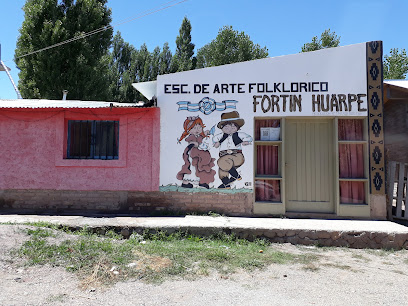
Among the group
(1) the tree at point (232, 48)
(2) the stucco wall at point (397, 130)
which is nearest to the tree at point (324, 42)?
(1) the tree at point (232, 48)

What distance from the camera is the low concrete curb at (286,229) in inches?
202

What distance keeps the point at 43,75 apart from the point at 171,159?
9.54 metres

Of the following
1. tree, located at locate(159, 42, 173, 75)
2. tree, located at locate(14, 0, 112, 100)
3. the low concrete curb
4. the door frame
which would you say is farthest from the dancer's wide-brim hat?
tree, located at locate(159, 42, 173, 75)

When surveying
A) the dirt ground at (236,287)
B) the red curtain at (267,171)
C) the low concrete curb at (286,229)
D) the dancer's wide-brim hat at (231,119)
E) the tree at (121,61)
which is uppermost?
the tree at (121,61)

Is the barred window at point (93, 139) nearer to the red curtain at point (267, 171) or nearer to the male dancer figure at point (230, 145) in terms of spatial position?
the male dancer figure at point (230, 145)

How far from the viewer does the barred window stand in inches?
267

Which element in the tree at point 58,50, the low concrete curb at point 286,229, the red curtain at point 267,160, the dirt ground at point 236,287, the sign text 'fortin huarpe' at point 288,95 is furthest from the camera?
the tree at point 58,50

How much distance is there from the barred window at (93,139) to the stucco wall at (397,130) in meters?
6.35

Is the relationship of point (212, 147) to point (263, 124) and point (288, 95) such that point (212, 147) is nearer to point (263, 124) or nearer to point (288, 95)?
point (263, 124)

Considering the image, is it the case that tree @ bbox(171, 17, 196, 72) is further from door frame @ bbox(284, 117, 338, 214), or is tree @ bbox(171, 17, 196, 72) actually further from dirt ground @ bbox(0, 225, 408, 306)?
dirt ground @ bbox(0, 225, 408, 306)

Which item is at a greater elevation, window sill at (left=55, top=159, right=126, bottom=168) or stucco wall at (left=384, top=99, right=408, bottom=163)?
stucco wall at (left=384, top=99, right=408, bottom=163)

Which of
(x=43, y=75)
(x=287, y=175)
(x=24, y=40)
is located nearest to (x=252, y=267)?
(x=287, y=175)

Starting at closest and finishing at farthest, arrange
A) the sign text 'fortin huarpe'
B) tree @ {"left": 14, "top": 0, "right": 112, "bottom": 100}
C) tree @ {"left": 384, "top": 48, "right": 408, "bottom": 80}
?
1. the sign text 'fortin huarpe'
2. tree @ {"left": 14, "top": 0, "right": 112, "bottom": 100}
3. tree @ {"left": 384, "top": 48, "right": 408, "bottom": 80}

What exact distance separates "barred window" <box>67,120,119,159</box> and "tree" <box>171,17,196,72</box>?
17.0 meters
